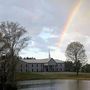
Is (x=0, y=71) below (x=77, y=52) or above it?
below

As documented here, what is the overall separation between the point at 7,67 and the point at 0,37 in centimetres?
725

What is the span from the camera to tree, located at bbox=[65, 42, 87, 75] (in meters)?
116

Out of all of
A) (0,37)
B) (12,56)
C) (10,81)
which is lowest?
(10,81)

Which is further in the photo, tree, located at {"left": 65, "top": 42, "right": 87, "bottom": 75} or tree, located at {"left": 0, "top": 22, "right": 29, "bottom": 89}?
tree, located at {"left": 65, "top": 42, "right": 87, "bottom": 75}

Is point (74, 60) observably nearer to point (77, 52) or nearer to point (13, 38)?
point (77, 52)

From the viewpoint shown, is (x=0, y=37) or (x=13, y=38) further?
(x=13, y=38)

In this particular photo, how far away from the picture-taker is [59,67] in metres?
185

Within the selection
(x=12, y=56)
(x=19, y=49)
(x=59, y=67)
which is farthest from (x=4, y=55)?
(x=59, y=67)

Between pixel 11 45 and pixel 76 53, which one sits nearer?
pixel 11 45

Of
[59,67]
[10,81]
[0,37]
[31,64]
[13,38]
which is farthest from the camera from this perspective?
[59,67]

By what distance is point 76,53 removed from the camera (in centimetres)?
11556

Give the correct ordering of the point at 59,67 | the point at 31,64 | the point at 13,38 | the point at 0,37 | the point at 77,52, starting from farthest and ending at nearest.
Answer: the point at 59,67 → the point at 31,64 → the point at 77,52 → the point at 13,38 → the point at 0,37

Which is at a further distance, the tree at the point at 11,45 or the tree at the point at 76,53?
the tree at the point at 76,53

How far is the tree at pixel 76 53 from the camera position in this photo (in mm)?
115750
